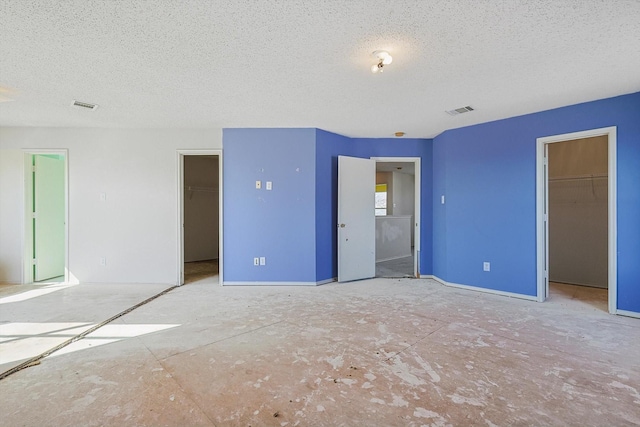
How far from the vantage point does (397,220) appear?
757 centimetres

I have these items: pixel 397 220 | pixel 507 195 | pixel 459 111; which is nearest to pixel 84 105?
pixel 459 111

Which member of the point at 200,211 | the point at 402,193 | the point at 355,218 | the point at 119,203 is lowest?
the point at 355,218

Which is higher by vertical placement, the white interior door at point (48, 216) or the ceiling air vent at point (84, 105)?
the ceiling air vent at point (84, 105)

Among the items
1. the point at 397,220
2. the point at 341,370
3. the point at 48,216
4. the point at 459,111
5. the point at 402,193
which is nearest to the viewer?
the point at 341,370

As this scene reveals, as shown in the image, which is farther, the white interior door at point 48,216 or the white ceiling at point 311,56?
the white interior door at point 48,216

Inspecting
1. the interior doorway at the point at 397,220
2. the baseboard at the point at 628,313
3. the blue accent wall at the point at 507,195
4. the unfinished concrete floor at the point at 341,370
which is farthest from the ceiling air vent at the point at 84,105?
the baseboard at the point at 628,313

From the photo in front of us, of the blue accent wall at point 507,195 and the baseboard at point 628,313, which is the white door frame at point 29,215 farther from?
the baseboard at point 628,313

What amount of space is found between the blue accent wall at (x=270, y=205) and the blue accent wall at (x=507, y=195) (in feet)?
6.73

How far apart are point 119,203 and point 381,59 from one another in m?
4.32

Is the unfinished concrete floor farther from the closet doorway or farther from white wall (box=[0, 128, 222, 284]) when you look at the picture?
the closet doorway

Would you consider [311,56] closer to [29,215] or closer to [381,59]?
[381,59]

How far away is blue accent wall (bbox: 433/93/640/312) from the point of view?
10.5 feet

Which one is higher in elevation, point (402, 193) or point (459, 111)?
point (459, 111)

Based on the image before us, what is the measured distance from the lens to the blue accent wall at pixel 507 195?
10.5 ft
